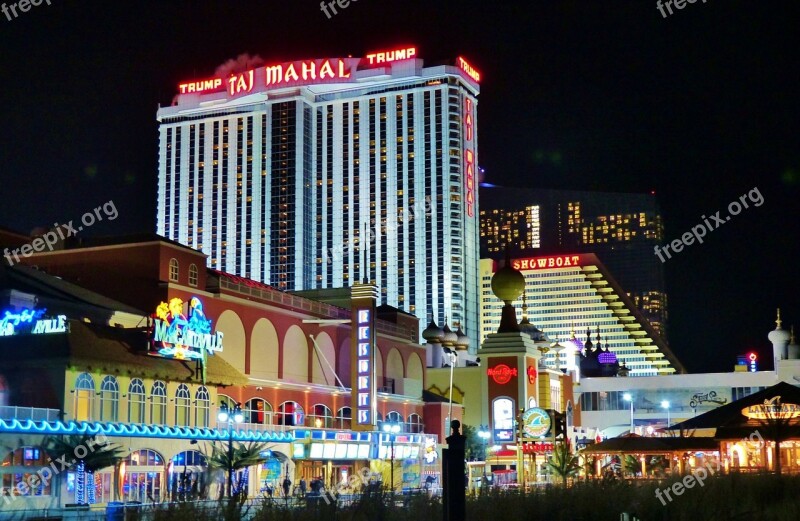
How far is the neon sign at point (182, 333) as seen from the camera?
55750mm

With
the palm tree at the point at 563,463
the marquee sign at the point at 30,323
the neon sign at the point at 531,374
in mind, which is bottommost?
the palm tree at the point at 563,463

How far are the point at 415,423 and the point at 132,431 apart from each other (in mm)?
41623

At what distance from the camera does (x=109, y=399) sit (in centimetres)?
5200

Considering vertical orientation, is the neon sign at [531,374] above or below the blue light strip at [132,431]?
above

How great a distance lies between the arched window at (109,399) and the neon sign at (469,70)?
121 meters

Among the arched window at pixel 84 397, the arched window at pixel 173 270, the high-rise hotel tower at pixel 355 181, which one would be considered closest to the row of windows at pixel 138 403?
the arched window at pixel 84 397

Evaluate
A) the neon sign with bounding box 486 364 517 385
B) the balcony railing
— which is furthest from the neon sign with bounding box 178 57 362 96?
the balcony railing

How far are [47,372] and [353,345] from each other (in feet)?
90.3

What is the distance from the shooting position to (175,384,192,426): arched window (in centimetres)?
5681

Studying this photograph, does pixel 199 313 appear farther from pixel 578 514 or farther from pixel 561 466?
pixel 578 514

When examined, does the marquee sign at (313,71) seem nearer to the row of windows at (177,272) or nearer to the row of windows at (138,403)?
the row of windows at (177,272)

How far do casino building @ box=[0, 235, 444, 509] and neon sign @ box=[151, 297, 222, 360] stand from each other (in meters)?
0.08

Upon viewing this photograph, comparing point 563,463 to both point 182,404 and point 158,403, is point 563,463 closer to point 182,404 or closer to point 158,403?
point 182,404

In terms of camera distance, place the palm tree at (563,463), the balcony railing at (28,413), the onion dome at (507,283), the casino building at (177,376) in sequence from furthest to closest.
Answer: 1. the onion dome at (507,283)
2. the palm tree at (563,463)
3. the casino building at (177,376)
4. the balcony railing at (28,413)
